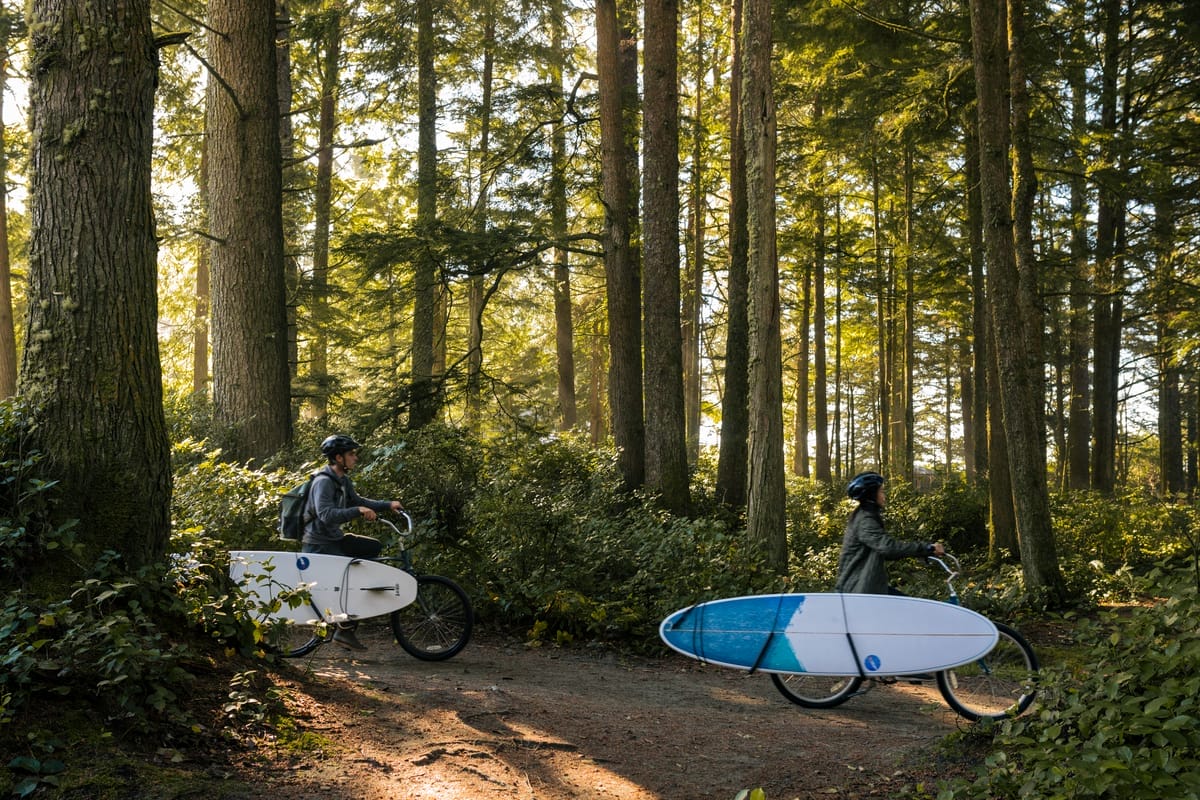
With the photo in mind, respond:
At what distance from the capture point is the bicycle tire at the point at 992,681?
20.4ft

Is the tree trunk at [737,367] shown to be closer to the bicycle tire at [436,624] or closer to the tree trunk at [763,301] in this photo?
the tree trunk at [763,301]

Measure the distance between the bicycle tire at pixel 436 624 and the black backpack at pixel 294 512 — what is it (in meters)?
1.20

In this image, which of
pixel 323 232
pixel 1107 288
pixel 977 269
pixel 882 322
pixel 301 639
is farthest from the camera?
pixel 882 322

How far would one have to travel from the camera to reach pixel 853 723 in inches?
255

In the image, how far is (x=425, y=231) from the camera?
45.2 ft

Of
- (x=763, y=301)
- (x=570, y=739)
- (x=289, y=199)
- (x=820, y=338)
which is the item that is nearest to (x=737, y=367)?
(x=763, y=301)

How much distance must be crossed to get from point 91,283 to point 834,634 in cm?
577

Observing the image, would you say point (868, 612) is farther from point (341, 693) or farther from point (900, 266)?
point (900, 266)

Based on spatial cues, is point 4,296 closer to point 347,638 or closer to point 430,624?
point 347,638

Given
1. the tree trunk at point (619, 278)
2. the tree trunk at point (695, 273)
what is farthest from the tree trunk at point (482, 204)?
the tree trunk at point (695, 273)

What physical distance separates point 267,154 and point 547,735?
9.21 meters

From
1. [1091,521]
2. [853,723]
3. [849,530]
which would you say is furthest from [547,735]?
[1091,521]

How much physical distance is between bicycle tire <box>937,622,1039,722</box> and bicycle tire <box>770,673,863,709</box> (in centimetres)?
71

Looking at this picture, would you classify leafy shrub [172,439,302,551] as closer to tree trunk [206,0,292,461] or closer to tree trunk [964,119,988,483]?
tree trunk [206,0,292,461]
